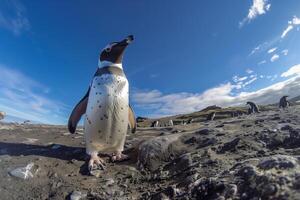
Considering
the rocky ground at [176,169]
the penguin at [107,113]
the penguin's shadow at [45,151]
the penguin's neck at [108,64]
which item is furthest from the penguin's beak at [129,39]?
the penguin's shadow at [45,151]

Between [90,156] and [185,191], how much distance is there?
3.38 metres

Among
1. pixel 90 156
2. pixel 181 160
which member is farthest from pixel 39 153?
pixel 181 160

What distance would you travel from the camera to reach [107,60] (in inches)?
312

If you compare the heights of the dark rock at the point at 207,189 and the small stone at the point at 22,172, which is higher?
the small stone at the point at 22,172

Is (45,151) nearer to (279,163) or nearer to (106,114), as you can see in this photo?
(106,114)

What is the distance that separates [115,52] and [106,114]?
1.60 meters

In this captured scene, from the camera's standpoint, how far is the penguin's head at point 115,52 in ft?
25.7

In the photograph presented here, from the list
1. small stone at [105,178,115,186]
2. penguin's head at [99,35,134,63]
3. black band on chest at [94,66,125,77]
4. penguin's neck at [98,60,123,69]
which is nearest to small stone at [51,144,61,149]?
black band on chest at [94,66,125,77]

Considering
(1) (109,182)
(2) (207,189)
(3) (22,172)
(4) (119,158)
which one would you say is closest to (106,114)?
(4) (119,158)

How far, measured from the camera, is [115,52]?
7867 millimetres

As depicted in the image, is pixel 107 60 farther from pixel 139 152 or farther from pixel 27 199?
pixel 27 199

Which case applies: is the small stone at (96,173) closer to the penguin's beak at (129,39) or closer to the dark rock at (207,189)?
the dark rock at (207,189)

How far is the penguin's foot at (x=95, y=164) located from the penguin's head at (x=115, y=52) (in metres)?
2.34

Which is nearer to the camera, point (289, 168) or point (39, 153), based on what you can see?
point (289, 168)
